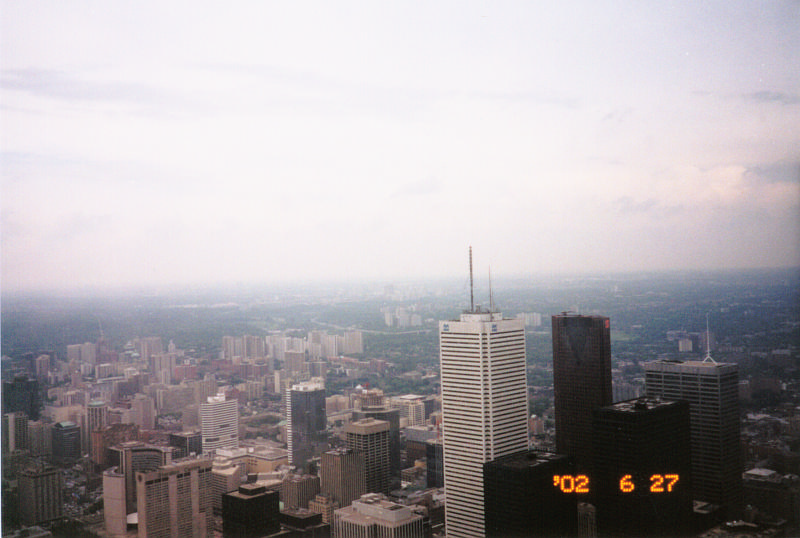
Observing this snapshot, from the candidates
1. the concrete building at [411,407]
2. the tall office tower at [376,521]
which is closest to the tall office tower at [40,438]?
the tall office tower at [376,521]

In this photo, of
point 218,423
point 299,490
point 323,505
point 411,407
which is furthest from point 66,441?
point 411,407

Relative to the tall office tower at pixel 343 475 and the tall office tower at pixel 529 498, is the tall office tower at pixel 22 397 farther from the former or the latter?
the tall office tower at pixel 529 498

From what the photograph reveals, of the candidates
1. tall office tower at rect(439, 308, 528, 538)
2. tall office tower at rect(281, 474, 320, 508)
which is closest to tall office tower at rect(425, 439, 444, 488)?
tall office tower at rect(439, 308, 528, 538)

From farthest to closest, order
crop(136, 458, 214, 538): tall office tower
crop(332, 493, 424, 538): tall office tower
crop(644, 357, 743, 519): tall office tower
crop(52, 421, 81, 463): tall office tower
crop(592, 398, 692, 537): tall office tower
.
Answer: crop(644, 357, 743, 519): tall office tower < crop(332, 493, 424, 538): tall office tower < crop(592, 398, 692, 537): tall office tower < crop(136, 458, 214, 538): tall office tower < crop(52, 421, 81, 463): tall office tower

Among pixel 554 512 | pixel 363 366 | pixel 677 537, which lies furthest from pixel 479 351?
pixel 677 537

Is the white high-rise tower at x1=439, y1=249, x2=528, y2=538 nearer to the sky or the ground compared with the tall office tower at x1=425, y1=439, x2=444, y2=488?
nearer to the sky

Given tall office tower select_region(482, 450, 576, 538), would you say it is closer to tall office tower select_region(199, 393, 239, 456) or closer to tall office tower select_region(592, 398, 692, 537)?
tall office tower select_region(592, 398, 692, 537)

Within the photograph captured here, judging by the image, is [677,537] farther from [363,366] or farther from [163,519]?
[163,519]
